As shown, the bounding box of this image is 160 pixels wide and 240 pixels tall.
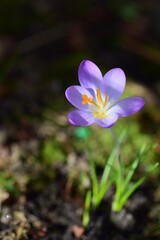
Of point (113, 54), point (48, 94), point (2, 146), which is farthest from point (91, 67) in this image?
point (113, 54)

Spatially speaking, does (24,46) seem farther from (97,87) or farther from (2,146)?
(97,87)

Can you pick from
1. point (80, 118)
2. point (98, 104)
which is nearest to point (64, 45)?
point (98, 104)

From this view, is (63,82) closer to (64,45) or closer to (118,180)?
(64,45)

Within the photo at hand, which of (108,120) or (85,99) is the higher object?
(85,99)

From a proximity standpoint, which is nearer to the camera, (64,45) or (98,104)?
(98,104)

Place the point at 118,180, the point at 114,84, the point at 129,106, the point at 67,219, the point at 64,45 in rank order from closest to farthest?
the point at 129,106 < the point at 114,84 < the point at 118,180 < the point at 67,219 < the point at 64,45

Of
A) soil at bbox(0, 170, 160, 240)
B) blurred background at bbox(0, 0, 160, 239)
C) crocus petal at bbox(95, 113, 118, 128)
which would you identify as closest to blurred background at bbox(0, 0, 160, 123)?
blurred background at bbox(0, 0, 160, 239)
